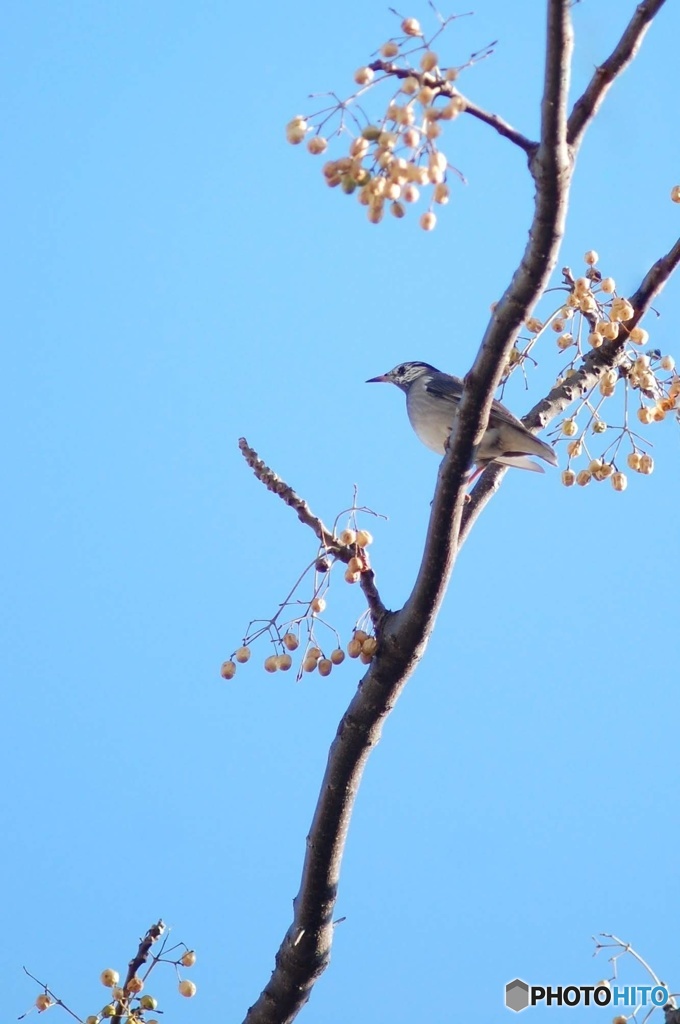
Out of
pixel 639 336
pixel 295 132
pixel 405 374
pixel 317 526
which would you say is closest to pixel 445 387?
pixel 405 374

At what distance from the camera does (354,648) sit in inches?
160

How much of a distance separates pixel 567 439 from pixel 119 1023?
3.21 meters

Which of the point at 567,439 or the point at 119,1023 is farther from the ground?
the point at 567,439

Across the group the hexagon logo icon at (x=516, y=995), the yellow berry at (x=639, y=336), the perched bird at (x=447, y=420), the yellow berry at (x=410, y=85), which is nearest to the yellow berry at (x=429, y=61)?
the yellow berry at (x=410, y=85)

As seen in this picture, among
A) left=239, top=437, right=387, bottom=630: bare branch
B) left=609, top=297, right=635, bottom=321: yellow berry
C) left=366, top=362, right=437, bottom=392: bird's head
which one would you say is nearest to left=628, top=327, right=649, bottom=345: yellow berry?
left=609, top=297, right=635, bottom=321: yellow berry

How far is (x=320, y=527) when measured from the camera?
4113 millimetres

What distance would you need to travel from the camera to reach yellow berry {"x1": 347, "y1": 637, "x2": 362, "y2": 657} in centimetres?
404

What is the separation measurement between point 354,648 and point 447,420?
3.58m

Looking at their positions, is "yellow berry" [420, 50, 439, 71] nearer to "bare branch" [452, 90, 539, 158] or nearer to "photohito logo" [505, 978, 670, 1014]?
"bare branch" [452, 90, 539, 158]

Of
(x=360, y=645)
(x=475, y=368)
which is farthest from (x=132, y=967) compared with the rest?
(x=475, y=368)

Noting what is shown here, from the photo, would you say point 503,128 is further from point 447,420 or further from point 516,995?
point 516,995

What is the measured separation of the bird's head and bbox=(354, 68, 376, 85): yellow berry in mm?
5353

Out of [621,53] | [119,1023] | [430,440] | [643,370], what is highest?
[430,440]

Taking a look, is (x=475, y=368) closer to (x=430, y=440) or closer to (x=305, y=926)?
(x=305, y=926)
